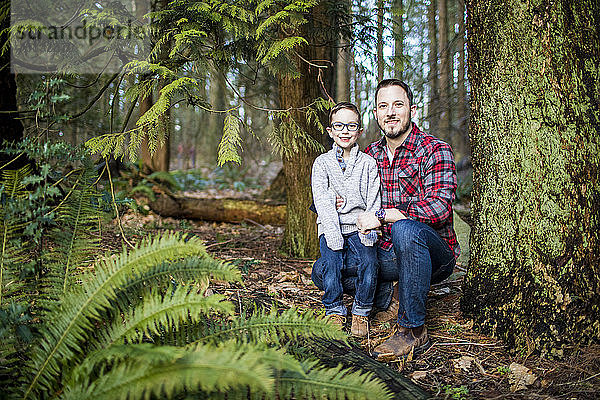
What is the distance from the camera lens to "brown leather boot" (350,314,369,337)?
112 inches

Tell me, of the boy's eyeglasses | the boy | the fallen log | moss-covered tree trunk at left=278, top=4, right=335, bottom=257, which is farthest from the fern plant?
the fallen log

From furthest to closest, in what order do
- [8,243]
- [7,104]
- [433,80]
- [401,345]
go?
1. [433,80]
2. [7,104]
3. [401,345]
4. [8,243]

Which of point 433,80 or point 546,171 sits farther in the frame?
point 433,80

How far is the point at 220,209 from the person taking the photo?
693cm

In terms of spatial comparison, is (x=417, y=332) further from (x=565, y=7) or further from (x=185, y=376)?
(x=565, y=7)

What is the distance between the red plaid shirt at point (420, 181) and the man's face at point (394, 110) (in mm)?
96

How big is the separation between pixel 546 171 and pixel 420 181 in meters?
0.77

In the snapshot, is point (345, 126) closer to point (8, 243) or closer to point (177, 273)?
point (177, 273)

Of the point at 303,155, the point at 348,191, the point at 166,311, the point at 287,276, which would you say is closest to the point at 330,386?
the point at 166,311

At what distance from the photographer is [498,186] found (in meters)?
2.69

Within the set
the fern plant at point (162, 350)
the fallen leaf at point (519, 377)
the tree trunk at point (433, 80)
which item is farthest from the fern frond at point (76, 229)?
the tree trunk at point (433, 80)

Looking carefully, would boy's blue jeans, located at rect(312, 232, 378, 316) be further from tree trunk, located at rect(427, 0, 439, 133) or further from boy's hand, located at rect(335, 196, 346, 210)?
tree trunk, located at rect(427, 0, 439, 133)

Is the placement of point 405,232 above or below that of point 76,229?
below

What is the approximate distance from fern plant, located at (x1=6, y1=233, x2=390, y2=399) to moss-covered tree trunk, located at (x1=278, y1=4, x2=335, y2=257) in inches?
93.2
